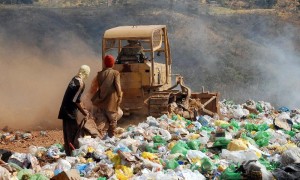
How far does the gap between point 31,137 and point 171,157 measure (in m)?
5.65

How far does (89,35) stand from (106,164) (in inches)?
858

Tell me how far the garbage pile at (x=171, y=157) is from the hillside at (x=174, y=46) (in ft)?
22.6

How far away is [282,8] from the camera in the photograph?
100 ft

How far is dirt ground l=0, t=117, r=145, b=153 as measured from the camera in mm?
11023

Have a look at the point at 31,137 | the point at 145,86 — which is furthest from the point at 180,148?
the point at 31,137

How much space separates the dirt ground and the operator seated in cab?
133 cm

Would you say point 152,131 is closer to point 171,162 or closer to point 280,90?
point 171,162

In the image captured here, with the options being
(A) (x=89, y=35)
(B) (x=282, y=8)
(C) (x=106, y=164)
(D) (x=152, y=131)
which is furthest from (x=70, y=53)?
(C) (x=106, y=164)

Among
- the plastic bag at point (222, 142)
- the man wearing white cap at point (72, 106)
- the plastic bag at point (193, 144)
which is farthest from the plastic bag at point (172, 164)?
the man wearing white cap at point (72, 106)

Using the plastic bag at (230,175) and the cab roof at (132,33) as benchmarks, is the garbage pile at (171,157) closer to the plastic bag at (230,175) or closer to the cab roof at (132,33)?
the plastic bag at (230,175)

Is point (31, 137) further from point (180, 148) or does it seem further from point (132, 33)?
point (180, 148)

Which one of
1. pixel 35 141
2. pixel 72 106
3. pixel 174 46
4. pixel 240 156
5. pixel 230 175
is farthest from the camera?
pixel 174 46

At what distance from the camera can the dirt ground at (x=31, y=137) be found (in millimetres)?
11023

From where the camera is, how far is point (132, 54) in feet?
41.2
